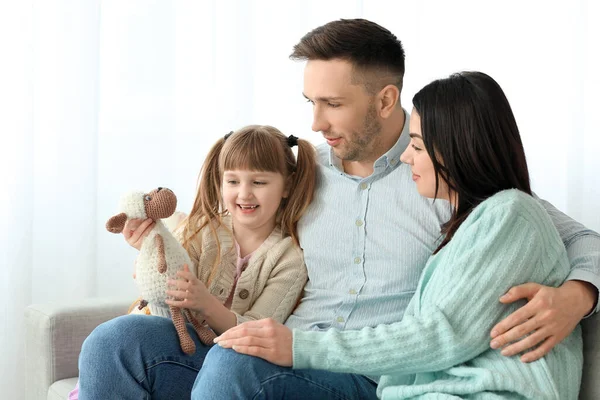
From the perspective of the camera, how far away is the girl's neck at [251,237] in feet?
6.07

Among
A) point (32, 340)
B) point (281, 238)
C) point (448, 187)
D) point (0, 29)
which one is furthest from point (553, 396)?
point (0, 29)

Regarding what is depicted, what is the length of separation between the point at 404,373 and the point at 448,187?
366 millimetres

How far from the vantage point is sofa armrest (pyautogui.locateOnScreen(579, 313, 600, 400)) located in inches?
54.7

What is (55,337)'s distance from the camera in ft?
6.21

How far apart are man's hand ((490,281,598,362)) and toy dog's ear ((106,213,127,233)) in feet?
2.56

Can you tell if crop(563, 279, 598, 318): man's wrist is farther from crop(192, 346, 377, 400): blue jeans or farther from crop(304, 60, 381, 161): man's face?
crop(304, 60, 381, 161): man's face

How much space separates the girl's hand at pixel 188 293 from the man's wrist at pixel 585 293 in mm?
713

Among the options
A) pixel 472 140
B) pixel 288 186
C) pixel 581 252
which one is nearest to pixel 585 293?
pixel 581 252

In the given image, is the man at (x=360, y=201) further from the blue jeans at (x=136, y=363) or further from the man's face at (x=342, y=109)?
the blue jeans at (x=136, y=363)

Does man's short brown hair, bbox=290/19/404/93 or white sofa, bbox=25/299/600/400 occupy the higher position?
man's short brown hair, bbox=290/19/404/93

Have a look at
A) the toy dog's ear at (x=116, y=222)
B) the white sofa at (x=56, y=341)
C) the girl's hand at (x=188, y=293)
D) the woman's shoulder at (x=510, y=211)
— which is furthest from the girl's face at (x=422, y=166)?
the white sofa at (x=56, y=341)

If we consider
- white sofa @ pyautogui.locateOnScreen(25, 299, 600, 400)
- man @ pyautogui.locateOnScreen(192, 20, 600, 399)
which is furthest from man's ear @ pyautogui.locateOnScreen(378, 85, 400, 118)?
white sofa @ pyautogui.locateOnScreen(25, 299, 600, 400)

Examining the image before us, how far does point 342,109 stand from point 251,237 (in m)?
0.37

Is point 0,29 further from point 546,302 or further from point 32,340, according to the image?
point 546,302
